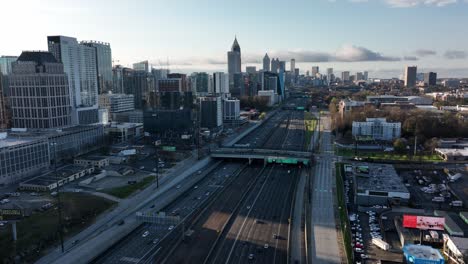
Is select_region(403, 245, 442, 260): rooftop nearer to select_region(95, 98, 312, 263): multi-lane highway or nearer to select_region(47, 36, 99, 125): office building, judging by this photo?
select_region(95, 98, 312, 263): multi-lane highway

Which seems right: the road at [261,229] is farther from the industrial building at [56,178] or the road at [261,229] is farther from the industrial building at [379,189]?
the industrial building at [56,178]

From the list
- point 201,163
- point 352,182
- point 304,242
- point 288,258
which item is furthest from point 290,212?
point 201,163

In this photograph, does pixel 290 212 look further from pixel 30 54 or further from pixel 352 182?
pixel 30 54

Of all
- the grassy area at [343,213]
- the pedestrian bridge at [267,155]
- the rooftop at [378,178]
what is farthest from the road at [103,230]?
the rooftop at [378,178]

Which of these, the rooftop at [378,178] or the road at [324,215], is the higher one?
the rooftop at [378,178]

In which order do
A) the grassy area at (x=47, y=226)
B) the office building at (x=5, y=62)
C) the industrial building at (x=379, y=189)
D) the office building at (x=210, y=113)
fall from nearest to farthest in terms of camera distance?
the grassy area at (x=47, y=226)
the industrial building at (x=379, y=189)
the office building at (x=210, y=113)
the office building at (x=5, y=62)

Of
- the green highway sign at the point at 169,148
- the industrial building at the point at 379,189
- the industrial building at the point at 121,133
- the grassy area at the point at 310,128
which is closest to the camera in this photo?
the industrial building at the point at 379,189

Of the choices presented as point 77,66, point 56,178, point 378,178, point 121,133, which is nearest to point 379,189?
point 378,178
